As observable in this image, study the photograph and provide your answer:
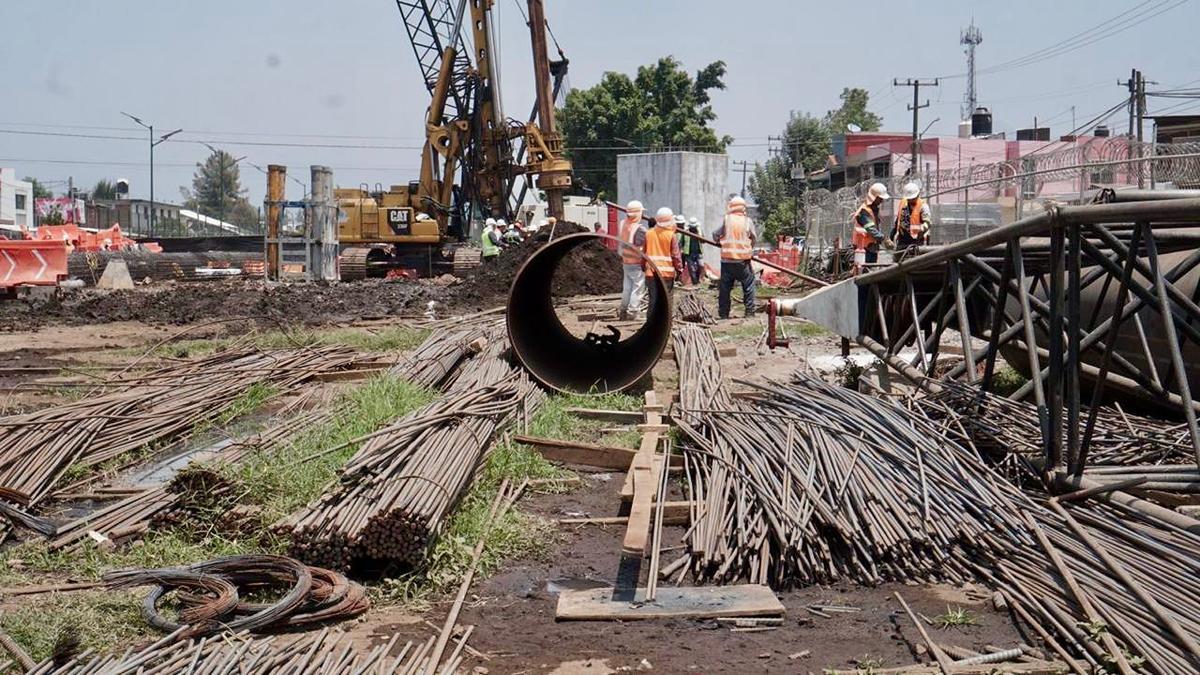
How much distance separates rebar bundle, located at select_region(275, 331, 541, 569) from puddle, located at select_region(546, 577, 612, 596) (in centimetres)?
60

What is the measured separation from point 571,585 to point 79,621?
209 cm

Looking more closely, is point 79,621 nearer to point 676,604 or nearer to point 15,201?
point 676,604

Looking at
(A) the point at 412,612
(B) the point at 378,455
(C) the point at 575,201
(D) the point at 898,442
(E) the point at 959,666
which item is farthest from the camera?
(C) the point at 575,201

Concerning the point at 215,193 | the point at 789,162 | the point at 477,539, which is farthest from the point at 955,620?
the point at 215,193

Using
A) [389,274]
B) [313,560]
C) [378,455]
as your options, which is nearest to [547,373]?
[378,455]

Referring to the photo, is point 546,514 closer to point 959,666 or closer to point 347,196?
point 959,666

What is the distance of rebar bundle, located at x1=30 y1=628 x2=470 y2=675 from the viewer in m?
3.77

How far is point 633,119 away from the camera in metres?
60.7

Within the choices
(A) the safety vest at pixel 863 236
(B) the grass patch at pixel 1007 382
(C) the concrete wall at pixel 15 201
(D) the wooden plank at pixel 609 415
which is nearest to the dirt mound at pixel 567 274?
(A) the safety vest at pixel 863 236

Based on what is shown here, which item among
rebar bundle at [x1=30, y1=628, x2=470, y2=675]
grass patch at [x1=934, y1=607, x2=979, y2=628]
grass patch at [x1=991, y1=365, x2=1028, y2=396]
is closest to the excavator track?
grass patch at [x1=991, y1=365, x2=1028, y2=396]

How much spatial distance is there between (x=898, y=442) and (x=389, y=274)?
76.3 feet

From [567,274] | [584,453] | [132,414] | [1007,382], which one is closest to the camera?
[584,453]

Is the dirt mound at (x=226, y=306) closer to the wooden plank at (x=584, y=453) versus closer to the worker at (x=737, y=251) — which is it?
the worker at (x=737, y=251)

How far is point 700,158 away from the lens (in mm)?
31047
